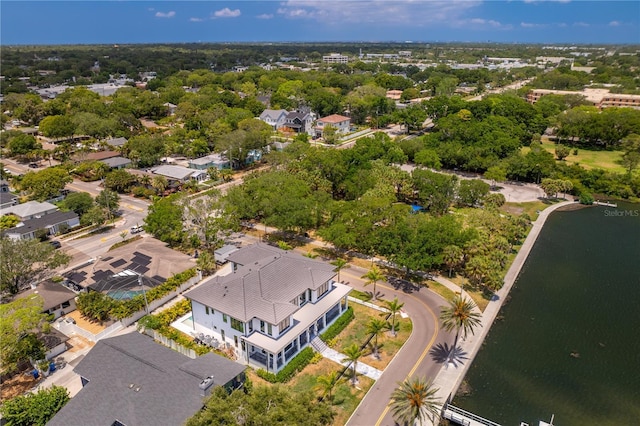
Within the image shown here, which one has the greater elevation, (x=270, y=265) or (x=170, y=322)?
(x=270, y=265)

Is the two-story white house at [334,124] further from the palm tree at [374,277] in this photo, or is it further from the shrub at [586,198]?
the palm tree at [374,277]

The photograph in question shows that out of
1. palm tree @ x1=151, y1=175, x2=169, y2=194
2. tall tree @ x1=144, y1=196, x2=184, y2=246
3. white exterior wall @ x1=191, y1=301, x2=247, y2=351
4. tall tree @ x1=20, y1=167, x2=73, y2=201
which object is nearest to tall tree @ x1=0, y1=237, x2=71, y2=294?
tall tree @ x1=144, y1=196, x2=184, y2=246

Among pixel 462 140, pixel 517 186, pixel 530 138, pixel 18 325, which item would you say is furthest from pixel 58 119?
pixel 530 138

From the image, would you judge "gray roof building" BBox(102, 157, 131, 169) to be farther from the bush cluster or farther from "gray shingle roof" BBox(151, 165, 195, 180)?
the bush cluster

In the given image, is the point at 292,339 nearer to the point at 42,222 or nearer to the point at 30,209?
the point at 42,222

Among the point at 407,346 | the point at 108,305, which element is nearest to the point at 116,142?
the point at 108,305

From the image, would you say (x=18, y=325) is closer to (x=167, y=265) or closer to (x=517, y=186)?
(x=167, y=265)
